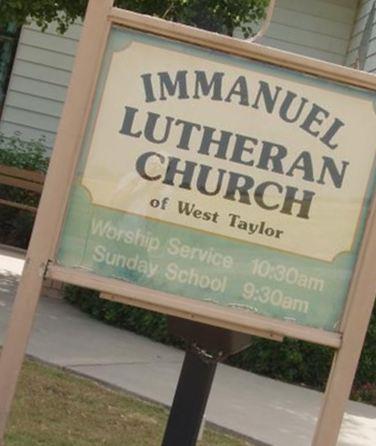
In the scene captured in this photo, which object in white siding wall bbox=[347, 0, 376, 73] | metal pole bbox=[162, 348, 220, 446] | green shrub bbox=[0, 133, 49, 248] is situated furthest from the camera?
green shrub bbox=[0, 133, 49, 248]

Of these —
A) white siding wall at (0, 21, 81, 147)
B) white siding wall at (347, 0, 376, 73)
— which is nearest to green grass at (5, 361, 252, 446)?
white siding wall at (347, 0, 376, 73)

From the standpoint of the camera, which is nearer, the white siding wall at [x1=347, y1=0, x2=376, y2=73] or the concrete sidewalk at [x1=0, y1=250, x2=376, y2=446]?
the concrete sidewalk at [x1=0, y1=250, x2=376, y2=446]

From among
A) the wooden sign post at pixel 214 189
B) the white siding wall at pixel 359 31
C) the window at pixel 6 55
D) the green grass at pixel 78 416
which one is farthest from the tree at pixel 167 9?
the wooden sign post at pixel 214 189

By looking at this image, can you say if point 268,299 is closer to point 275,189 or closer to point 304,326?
point 304,326

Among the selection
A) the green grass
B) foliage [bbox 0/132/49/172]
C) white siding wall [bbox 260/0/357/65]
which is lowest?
the green grass

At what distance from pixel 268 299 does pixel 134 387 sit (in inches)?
127

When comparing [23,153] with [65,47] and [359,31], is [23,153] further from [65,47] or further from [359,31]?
[359,31]

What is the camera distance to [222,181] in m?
3.50

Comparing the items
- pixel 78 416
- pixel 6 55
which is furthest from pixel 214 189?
pixel 6 55

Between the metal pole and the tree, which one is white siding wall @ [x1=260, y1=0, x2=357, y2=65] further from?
the metal pole

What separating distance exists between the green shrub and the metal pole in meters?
9.32

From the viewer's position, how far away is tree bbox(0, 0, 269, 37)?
9.02 m

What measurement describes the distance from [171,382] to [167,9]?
3.60 meters

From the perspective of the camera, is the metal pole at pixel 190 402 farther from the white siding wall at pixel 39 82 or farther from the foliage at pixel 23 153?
the white siding wall at pixel 39 82
